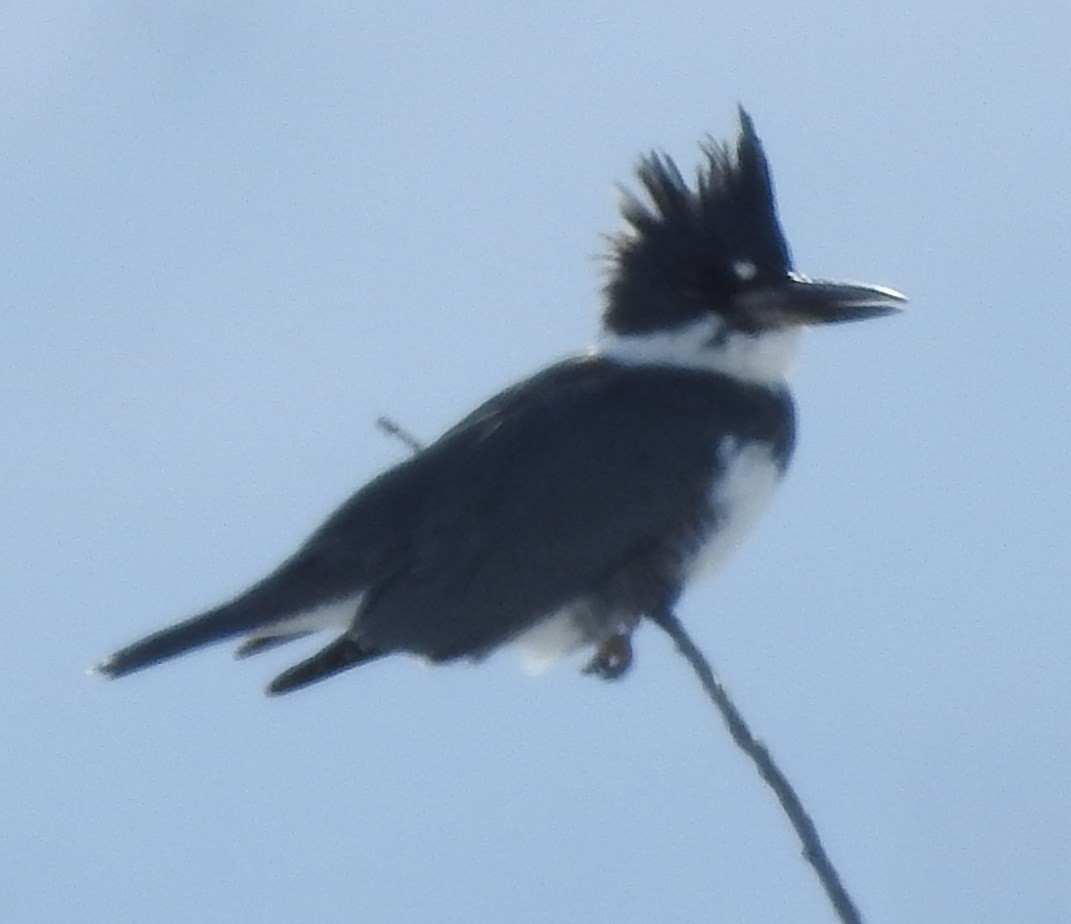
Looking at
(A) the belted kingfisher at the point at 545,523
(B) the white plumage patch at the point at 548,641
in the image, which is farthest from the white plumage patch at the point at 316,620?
(B) the white plumage patch at the point at 548,641

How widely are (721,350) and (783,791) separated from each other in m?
2.16

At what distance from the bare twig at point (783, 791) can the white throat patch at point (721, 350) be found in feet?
4.73

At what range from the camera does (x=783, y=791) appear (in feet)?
10.2

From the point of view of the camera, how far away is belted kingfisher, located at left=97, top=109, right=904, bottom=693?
15.0ft

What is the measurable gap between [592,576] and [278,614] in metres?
0.61

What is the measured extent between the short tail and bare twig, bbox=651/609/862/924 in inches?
46.8

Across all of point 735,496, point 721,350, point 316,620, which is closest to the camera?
point 316,620

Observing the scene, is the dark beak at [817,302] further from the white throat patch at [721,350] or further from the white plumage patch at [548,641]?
the white plumage patch at [548,641]

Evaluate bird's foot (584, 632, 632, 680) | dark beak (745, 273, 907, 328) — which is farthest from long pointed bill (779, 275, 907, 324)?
bird's foot (584, 632, 632, 680)

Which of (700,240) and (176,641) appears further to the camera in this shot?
(700,240)

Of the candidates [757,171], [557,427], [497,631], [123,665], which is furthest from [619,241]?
[123,665]

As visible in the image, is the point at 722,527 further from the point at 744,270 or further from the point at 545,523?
the point at 744,270

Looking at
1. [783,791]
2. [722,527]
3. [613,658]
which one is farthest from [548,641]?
[783,791]

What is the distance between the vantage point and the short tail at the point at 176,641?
4613mm
